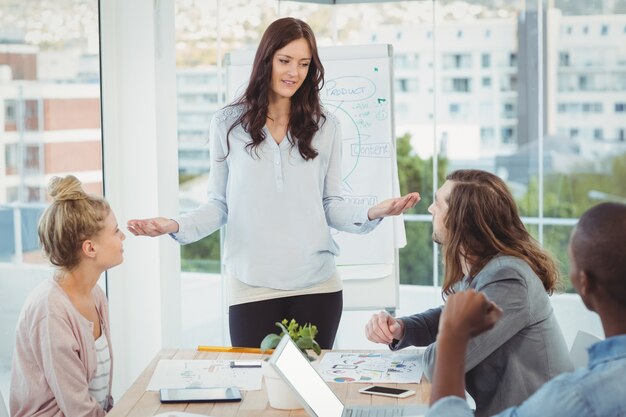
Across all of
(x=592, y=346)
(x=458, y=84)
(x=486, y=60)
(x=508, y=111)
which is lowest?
(x=592, y=346)

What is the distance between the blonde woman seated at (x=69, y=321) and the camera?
2.26 meters

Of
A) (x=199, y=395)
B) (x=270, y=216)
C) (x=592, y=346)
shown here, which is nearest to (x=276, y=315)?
(x=270, y=216)

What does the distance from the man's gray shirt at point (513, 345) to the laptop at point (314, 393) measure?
0.20m

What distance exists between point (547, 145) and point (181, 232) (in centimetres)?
351

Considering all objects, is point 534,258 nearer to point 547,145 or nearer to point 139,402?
point 139,402

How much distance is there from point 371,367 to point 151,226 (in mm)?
902

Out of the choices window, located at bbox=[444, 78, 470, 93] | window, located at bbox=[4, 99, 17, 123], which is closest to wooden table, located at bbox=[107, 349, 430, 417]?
window, located at bbox=[4, 99, 17, 123]

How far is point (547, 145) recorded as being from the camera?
224 inches

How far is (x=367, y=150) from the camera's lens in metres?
4.05

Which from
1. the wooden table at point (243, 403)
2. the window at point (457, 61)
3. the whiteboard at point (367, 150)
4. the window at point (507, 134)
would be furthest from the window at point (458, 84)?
the wooden table at point (243, 403)

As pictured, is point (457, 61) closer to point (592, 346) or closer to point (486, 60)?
point (486, 60)

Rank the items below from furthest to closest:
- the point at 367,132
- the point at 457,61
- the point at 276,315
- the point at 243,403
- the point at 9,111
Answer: the point at 457,61 < the point at 367,132 < the point at 9,111 < the point at 276,315 < the point at 243,403

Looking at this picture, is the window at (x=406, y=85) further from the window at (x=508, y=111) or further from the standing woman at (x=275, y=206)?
the standing woman at (x=275, y=206)

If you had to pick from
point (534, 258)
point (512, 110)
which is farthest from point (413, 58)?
point (534, 258)
